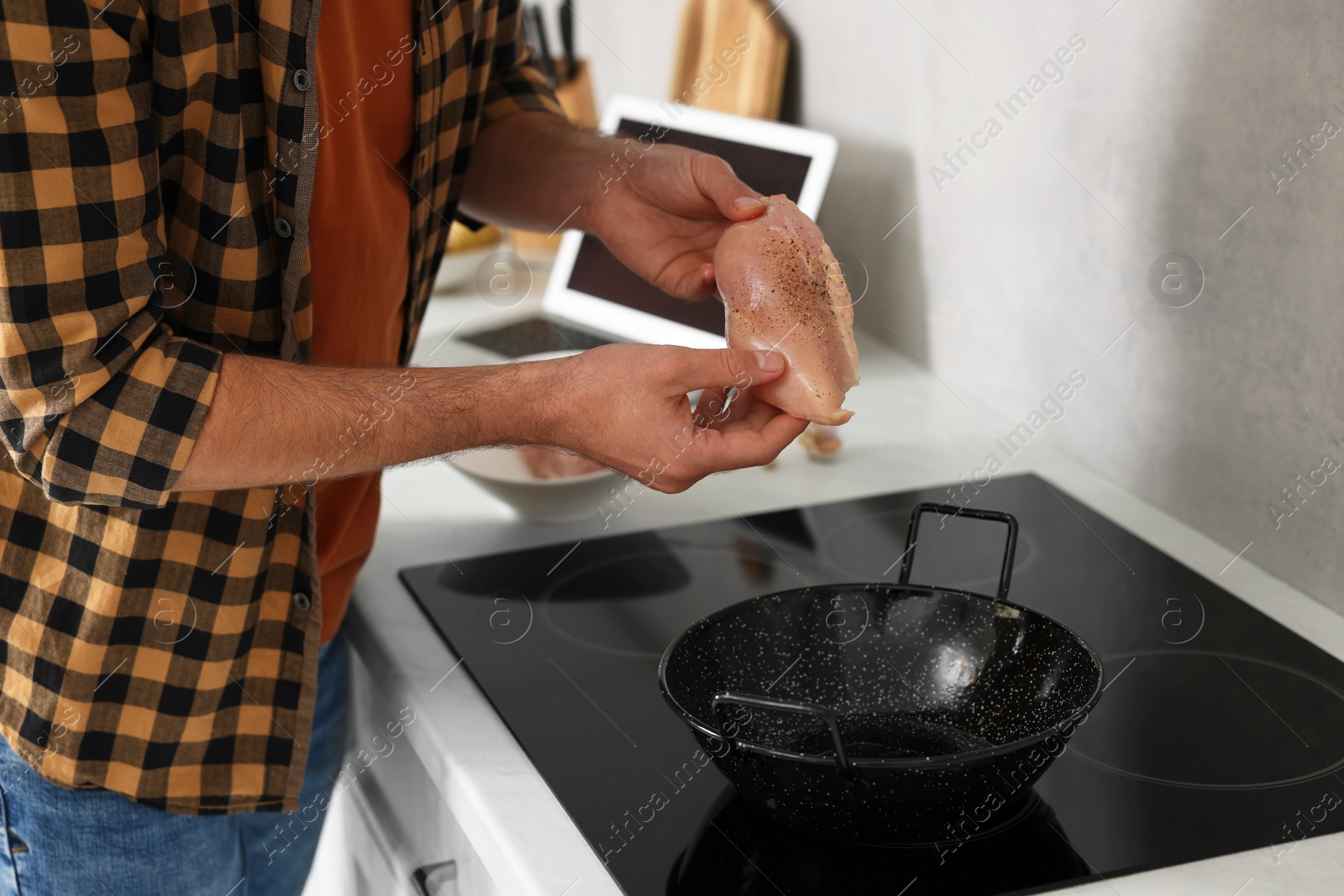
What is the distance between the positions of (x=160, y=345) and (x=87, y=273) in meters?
0.06

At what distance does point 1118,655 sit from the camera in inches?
35.8

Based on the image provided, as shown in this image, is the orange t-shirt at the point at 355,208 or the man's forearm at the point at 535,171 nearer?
the orange t-shirt at the point at 355,208

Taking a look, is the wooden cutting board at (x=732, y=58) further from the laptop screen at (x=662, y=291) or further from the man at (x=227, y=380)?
the man at (x=227, y=380)

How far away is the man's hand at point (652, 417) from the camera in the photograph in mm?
757

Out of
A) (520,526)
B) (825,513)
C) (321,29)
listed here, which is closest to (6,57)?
(321,29)

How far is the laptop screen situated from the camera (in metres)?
1.48

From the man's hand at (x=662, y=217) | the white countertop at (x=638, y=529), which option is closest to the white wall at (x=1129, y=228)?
the white countertop at (x=638, y=529)

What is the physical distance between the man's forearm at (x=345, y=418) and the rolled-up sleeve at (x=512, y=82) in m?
0.43

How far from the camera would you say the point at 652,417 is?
29.8 inches

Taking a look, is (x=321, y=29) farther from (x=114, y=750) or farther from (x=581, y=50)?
(x=581, y=50)

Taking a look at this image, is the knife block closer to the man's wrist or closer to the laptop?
the laptop

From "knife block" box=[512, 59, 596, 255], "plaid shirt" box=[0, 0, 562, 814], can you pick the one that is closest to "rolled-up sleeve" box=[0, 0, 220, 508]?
"plaid shirt" box=[0, 0, 562, 814]

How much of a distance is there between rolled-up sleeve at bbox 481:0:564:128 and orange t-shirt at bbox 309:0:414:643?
0.67 feet

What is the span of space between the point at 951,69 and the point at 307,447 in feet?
2.99
